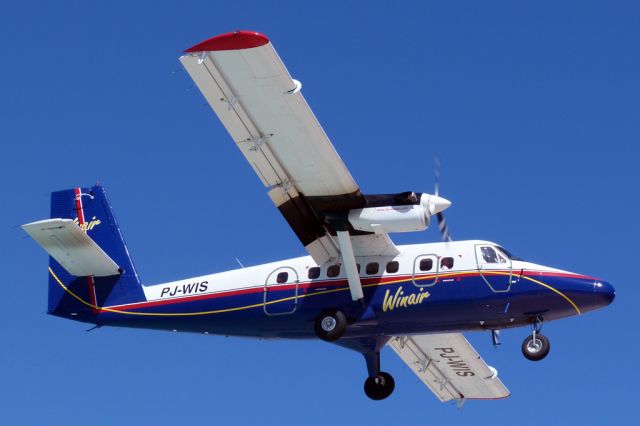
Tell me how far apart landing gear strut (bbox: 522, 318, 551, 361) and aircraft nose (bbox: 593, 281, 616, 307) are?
4.39 feet

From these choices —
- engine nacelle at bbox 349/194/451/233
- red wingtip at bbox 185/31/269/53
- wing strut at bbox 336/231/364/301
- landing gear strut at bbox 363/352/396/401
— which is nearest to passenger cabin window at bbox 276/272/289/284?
wing strut at bbox 336/231/364/301

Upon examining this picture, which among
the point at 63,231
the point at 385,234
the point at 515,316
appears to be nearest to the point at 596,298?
the point at 515,316

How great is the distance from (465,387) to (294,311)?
→ 650 cm

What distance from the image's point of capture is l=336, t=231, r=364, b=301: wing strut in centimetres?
2923

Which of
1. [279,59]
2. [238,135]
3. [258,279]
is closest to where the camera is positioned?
[279,59]

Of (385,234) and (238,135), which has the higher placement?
(238,135)

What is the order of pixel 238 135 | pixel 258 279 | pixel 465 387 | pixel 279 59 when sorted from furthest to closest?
pixel 465 387, pixel 258 279, pixel 238 135, pixel 279 59

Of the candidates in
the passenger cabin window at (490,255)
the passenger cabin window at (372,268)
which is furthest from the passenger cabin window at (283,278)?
the passenger cabin window at (490,255)

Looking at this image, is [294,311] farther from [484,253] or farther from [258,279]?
[484,253]

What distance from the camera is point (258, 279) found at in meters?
30.5

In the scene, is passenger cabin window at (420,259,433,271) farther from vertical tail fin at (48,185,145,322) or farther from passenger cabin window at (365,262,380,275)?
vertical tail fin at (48,185,145,322)

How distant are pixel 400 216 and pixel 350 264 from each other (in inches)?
59.1

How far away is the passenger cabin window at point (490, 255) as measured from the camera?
95.1 feet

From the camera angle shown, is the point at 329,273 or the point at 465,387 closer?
the point at 329,273
